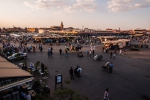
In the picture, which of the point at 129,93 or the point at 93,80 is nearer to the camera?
the point at 129,93

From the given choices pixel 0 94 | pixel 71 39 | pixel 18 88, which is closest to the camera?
pixel 0 94

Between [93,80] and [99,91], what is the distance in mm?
2277

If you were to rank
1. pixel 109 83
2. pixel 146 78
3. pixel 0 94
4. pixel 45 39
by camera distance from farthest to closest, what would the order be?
pixel 45 39
pixel 146 78
pixel 109 83
pixel 0 94

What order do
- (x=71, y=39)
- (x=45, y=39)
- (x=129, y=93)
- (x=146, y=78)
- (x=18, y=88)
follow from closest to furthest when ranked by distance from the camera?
(x=18, y=88) → (x=129, y=93) → (x=146, y=78) → (x=45, y=39) → (x=71, y=39)

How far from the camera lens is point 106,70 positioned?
16.6 meters

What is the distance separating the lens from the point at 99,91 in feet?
35.5

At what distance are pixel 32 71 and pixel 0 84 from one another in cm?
888

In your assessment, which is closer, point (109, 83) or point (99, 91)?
point (99, 91)

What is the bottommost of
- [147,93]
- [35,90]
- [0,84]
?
[147,93]

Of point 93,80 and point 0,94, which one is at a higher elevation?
point 0,94

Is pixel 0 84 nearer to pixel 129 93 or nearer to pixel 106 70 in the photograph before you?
pixel 129 93

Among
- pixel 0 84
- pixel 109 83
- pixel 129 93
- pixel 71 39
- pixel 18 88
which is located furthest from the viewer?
pixel 71 39

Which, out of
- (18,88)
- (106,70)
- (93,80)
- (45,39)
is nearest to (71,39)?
(45,39)

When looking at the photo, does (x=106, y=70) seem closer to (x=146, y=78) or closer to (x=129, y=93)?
(x=146, y=78)
